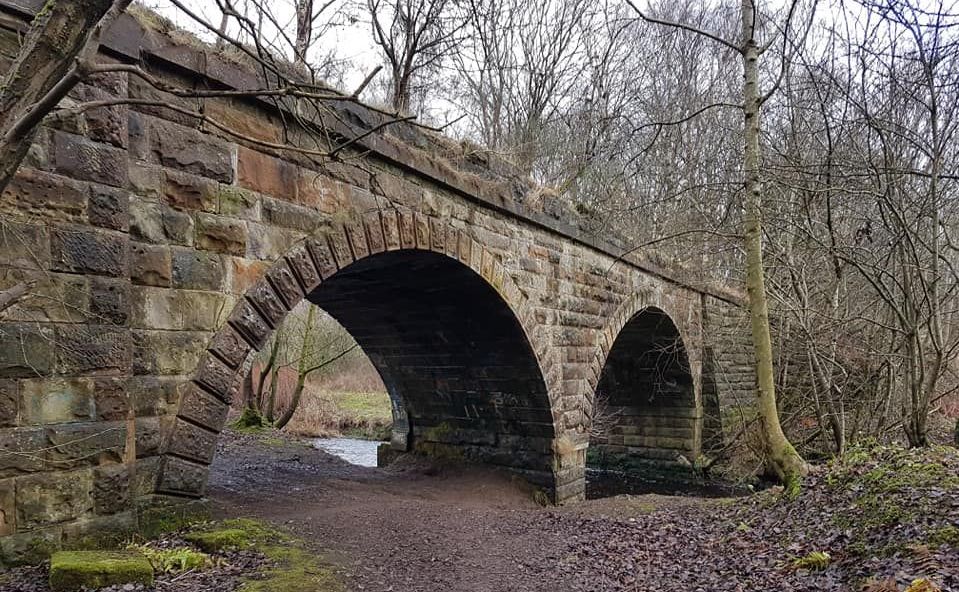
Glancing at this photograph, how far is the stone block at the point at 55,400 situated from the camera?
303 centimetres

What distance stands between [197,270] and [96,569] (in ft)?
5.50

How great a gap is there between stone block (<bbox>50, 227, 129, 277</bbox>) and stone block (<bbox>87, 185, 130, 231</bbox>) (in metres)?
0.06

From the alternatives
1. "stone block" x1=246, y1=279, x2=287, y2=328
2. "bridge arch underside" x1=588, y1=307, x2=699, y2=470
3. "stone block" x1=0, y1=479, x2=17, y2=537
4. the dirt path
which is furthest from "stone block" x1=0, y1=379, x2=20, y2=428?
"bridge arch underside" x1=588, y1=307, x2=699, y2=470

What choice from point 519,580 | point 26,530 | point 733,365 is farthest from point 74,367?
point 733,365

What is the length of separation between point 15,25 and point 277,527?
3.64m

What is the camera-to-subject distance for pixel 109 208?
11.0ft

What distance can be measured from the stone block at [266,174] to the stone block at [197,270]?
0.56 meters

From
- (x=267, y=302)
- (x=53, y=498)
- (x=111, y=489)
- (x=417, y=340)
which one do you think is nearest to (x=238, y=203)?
(x=267, y=302)

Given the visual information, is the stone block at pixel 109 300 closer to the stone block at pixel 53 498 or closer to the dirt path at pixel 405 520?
the stone block at pixel 53 498

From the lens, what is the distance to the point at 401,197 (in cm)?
562

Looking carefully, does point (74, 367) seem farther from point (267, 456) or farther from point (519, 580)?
point (267, 456)

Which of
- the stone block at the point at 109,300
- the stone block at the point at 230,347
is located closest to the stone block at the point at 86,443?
the stone block at the point at 109,300

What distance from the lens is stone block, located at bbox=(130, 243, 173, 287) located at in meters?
3.59

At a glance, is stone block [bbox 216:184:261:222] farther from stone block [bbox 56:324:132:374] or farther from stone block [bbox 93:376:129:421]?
stone block [bbox 93:376:129:421]
